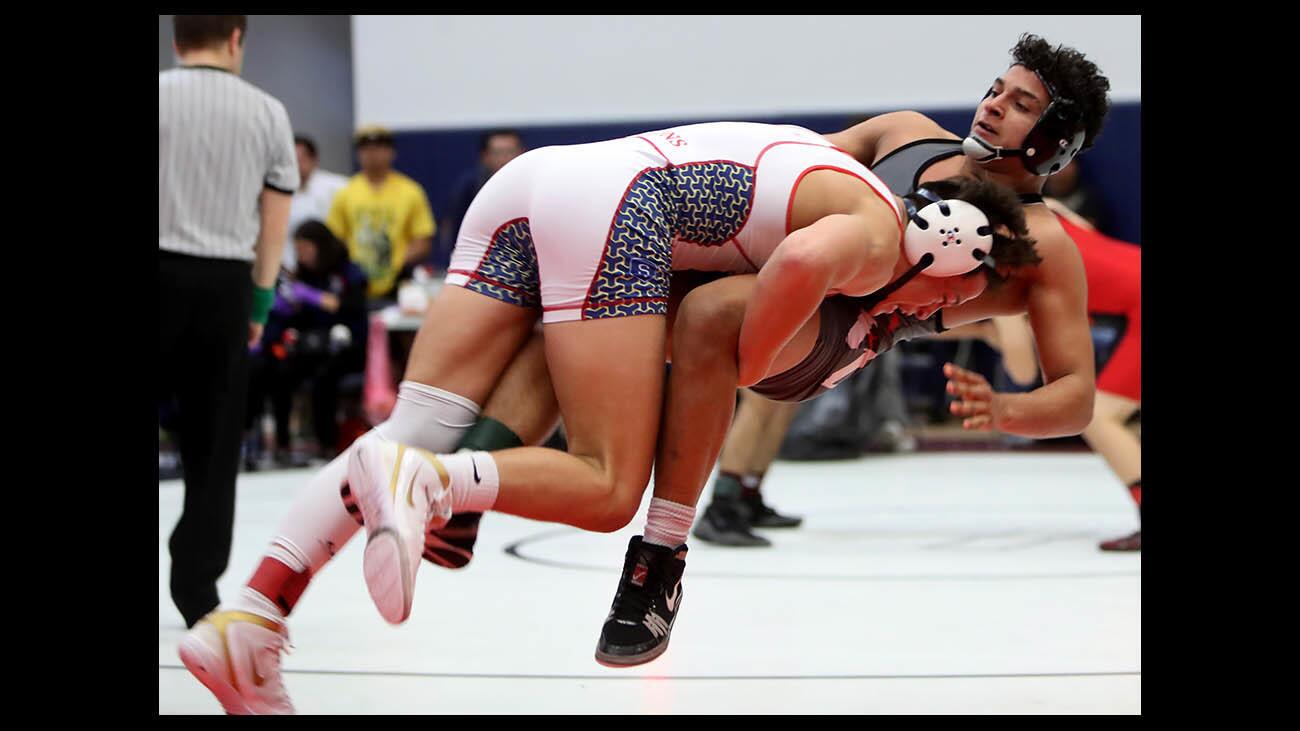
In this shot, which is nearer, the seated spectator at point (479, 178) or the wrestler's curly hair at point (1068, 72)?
the wrestler's curly hair at point (1068, 72)

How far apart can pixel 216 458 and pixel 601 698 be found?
1.24 metres

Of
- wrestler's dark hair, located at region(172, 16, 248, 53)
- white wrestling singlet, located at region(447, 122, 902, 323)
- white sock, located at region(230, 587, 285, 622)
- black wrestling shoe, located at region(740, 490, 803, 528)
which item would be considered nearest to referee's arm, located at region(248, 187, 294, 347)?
wrestler's dark hair, located at region(172, 16, 248, 53)

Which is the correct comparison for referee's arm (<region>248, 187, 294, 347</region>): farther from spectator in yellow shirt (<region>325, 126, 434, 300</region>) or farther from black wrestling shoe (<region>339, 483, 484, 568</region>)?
spectator in yellow shirt (<region>325, 126, 434, 300</region>)

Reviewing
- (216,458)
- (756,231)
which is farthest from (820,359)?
(216,458)

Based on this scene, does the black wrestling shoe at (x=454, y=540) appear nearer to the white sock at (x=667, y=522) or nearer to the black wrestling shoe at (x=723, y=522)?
the white sock at (x=667, y=522)

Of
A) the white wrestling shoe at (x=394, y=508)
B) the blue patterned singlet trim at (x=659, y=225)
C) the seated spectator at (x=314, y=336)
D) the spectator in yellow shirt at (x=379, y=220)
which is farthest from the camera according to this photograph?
the spectator in yellow shirt at (x=379, y=220)

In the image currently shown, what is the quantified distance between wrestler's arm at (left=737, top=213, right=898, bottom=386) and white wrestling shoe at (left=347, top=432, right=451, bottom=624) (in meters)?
0.55

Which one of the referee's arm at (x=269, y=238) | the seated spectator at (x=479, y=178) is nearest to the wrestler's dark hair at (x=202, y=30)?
the referee's arm at (x=269, y=238)

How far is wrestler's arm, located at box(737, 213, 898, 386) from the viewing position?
231 cm

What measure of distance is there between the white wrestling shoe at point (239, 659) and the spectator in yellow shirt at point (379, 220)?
6.25m

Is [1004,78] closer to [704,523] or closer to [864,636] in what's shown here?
[864,636]

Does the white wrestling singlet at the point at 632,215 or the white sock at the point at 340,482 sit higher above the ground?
the white wrestling singlet at the point at 632,215

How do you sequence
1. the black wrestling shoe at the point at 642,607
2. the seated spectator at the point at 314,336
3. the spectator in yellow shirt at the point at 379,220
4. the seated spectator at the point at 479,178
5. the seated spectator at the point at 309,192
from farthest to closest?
1. the seated spectator at the point at 309,192
2. the spectator in yellow shirt at the point at 379,220
3. the seated spectator at the point at 479,178
4. the seated spectator at the point at 314,336
5. the black wrestling shoe at the point at 642,607

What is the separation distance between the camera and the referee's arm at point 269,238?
3.65m
